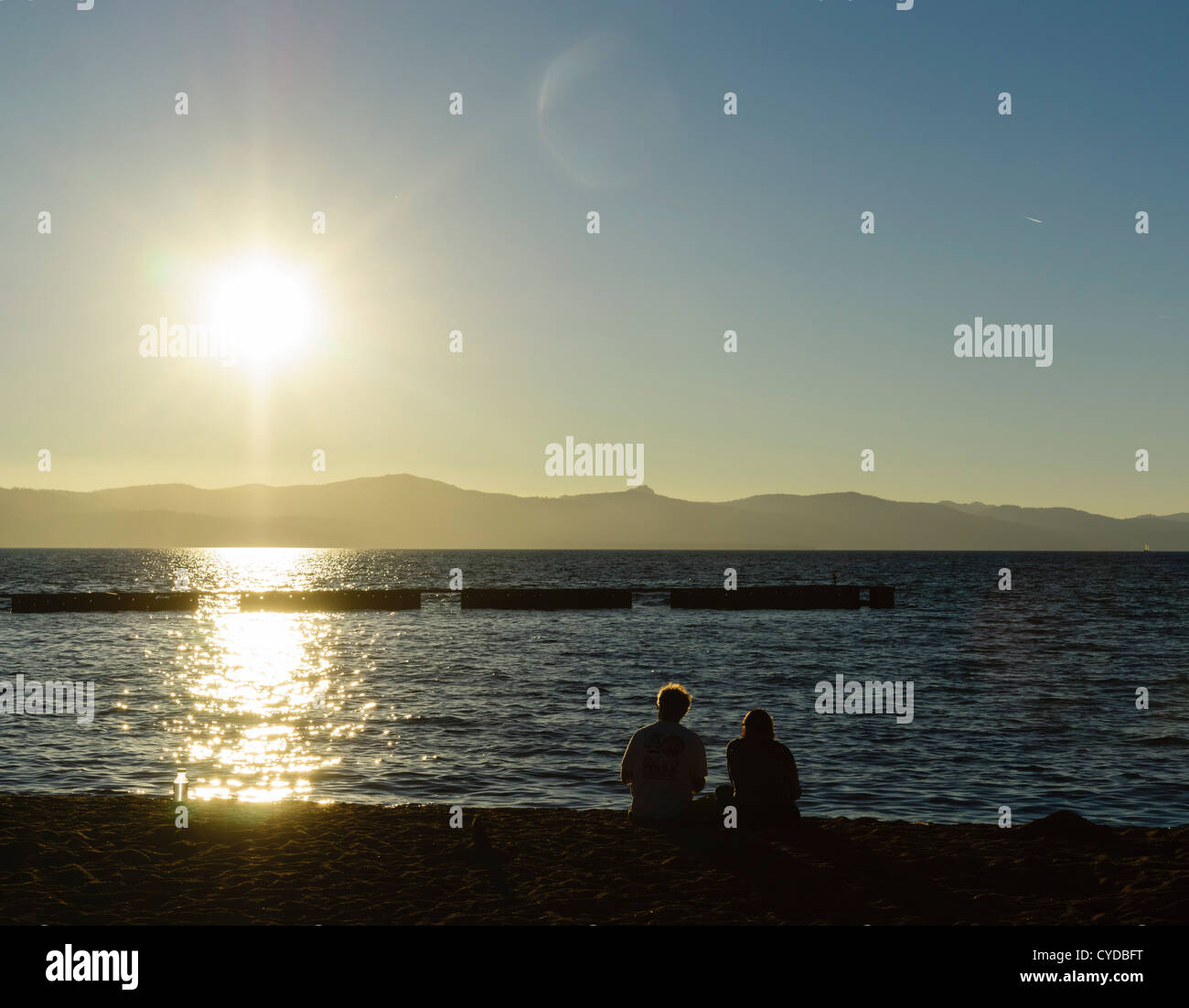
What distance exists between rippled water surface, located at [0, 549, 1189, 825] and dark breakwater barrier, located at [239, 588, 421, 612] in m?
19.5

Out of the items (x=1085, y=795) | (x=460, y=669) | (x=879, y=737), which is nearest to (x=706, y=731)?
(x=879, y=737)

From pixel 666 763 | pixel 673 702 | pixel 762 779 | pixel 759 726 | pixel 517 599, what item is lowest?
pixel 517 599

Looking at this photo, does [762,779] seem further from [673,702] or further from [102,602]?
[102,602]

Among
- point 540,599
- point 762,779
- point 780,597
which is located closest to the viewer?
point 762,779

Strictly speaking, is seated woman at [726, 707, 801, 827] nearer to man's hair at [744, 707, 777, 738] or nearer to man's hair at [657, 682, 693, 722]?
man's hair at [744, 707, 777, 738]

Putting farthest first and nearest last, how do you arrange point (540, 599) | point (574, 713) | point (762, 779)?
point (540, 599) < point (574, 713) < point (762, 779)

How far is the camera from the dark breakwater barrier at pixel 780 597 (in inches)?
3499

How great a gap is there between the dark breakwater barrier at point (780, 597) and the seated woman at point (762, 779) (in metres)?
75.9

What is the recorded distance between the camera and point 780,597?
9069cm

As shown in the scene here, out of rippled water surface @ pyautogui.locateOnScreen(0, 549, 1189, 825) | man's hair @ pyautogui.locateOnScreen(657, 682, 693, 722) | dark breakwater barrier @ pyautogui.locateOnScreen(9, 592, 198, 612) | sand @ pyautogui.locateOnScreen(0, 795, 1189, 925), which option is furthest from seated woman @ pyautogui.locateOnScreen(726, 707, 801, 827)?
dark breakwater barrier @ pyautogui.locateOnScreen(9, 592, 198, 612)

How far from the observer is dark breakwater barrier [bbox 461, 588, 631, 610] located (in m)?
87.8

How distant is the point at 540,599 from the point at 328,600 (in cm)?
1950

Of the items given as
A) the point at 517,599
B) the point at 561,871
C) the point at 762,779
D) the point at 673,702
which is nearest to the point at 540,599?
the point at 517,599

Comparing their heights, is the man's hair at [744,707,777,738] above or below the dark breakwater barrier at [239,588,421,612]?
above
